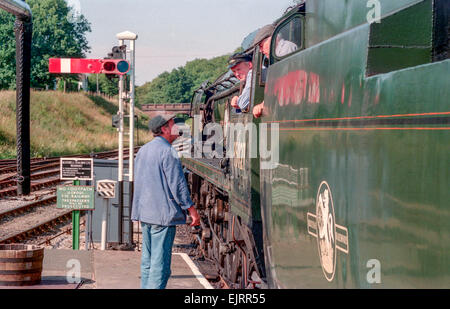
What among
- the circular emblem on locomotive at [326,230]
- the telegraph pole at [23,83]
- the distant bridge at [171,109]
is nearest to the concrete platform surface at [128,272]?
the telegraph pole at [23,83]

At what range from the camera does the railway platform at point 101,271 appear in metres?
8.20

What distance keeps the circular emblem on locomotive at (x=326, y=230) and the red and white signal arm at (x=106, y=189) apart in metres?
8.00

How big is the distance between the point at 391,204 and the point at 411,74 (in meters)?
0.54

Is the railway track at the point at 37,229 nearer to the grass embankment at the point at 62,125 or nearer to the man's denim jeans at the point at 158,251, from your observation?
the man's denim jeans at the point at 158,251

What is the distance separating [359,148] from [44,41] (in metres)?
66.4


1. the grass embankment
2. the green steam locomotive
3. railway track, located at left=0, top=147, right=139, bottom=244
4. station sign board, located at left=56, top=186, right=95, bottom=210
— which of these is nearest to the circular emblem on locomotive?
the green steam locomotive

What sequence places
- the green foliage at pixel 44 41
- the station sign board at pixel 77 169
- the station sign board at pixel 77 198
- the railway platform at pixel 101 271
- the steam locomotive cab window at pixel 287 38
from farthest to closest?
1. the green foliage at pixel 44 41
2. the station sign board at pixel 77 169
3. the station sign board at pixel 77 198
4. the railway platform at pixel 101 271
5. the steam locomotive cab window at pixel 287 38

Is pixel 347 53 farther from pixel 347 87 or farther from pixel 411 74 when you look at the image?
pixel 411 74

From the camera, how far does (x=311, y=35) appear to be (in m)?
4.71

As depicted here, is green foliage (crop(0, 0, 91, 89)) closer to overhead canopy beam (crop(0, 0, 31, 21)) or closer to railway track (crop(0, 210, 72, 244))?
railway track (crop(0, 210, 72, 244))

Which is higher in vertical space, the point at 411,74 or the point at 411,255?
the point at 411,74

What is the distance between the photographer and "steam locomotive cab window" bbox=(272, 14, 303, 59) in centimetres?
550

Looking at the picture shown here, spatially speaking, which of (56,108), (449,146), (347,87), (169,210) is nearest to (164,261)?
(169,210)

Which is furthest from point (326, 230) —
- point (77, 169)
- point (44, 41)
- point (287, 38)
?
point (44, 41)
